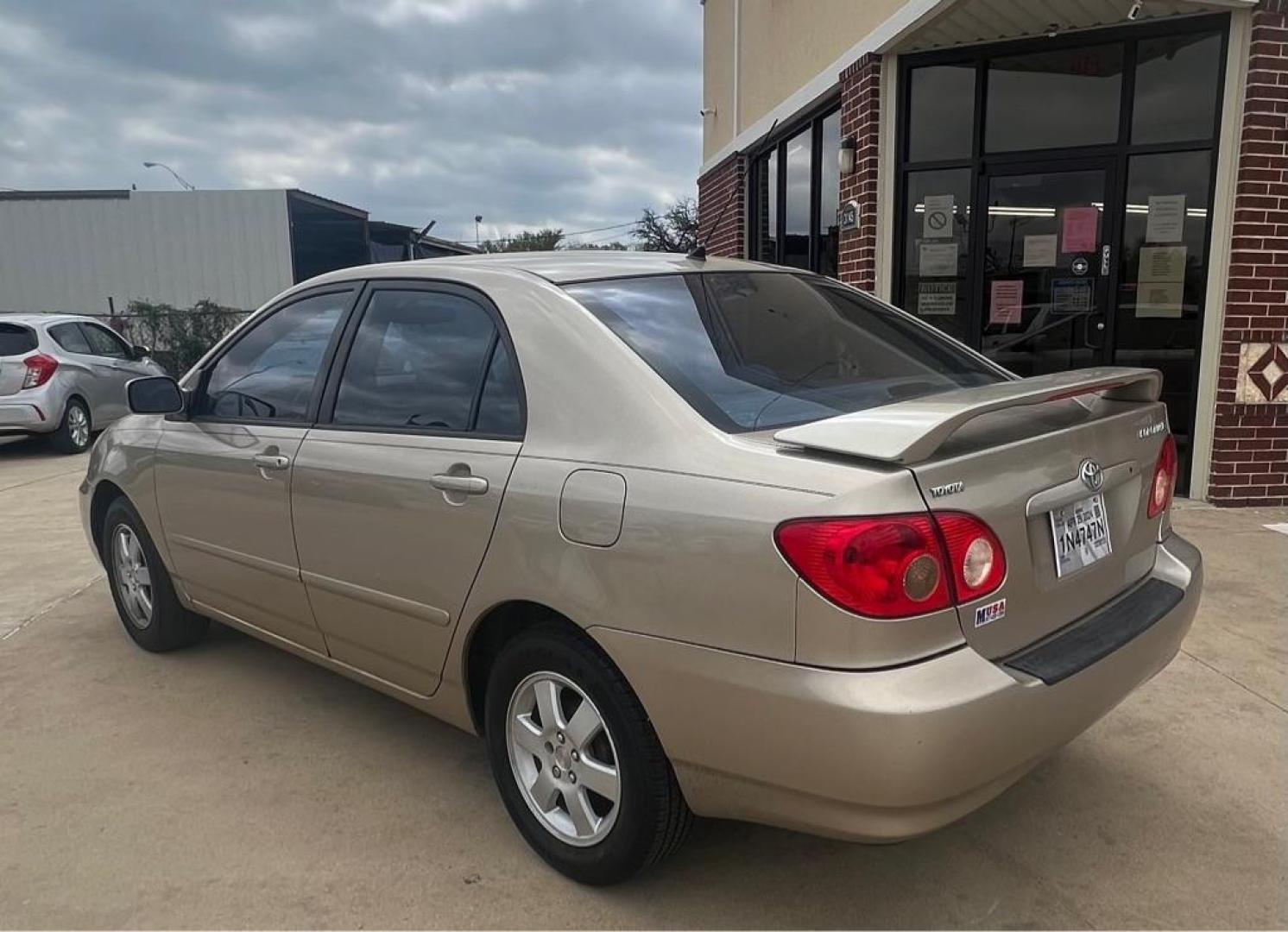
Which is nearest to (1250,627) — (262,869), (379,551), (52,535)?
(379,551)


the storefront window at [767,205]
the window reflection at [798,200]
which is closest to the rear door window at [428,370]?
the window reflection at [798,200]

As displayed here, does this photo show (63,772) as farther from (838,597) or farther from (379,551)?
(838,597)

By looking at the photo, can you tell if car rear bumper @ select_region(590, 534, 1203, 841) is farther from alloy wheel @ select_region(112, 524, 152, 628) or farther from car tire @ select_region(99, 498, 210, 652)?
alloy wheel @ select_region(112, 524, 152, 628)

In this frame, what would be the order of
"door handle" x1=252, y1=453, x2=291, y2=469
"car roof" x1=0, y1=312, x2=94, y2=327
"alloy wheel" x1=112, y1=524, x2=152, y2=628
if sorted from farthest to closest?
"car roof" x1=0, y1=312, x2=94, y2=327, "alloy wheel" x1=112, y1=524, x2=152, y2=628, "door handle" x1=252, y1=453, x2=291, y2=469

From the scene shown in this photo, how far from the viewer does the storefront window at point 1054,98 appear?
689 centimetres

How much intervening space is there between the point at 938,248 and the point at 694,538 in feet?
20.6

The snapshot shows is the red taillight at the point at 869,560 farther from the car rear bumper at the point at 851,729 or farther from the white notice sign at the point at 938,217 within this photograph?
the white notice sign at the point at 938,217

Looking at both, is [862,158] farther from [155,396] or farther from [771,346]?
[155,396]

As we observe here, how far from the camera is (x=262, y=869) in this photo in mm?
2656

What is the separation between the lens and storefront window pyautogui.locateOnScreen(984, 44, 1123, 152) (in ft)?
22.6

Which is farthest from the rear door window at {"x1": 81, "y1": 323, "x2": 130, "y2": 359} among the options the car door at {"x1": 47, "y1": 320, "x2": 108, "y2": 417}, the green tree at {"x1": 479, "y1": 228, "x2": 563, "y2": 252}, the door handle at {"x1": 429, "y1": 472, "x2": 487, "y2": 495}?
the green tree at {"x1": 479, "y1": 228, "x2": 563, "y2": 252}

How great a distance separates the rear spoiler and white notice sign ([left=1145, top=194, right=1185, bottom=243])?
16.6 ft

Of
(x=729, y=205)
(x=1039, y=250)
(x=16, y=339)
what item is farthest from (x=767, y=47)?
(x=16, y=339)

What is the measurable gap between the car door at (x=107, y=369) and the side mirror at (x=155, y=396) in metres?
8.69
